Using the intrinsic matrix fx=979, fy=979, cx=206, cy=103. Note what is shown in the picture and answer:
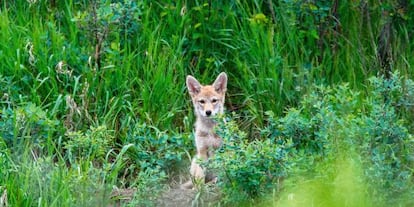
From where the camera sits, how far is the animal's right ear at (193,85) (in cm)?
884

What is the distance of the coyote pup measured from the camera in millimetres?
8234

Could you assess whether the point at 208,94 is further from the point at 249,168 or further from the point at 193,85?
the point at 249,168

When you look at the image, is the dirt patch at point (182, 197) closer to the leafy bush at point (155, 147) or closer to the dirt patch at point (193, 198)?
the dirt patch at point (193, 198)

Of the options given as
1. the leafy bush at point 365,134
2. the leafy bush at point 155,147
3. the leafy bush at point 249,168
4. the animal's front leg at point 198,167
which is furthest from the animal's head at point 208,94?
the leafy bush at point 249,168

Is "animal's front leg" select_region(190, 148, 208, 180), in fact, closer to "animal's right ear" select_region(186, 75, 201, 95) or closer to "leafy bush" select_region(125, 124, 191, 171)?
"leafy bush" select_region(125, 124, 191, 171)

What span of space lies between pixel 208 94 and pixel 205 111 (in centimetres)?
22

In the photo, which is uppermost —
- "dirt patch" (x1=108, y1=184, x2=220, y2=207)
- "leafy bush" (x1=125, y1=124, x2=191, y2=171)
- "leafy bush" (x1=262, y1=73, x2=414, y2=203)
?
"leafy bush" (x1=262, y1=73, x2=414, y2=203)

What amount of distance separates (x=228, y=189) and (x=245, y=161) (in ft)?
0.89

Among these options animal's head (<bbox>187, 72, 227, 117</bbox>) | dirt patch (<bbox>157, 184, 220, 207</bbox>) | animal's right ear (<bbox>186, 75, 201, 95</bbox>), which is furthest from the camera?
animal's right ear (<bbox>186, 75, 201, 95</bbox>)

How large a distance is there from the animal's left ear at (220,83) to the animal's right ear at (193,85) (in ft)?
0.51

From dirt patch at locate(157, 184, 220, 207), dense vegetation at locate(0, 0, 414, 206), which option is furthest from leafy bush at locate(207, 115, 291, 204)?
dirt patch at locate(157, 184, 220, 207)

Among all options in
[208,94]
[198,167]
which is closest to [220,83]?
[208,94]

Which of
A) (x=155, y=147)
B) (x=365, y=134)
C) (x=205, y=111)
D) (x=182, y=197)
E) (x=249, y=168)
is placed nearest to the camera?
(x=365, y=134)

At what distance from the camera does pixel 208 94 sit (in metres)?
8.79
